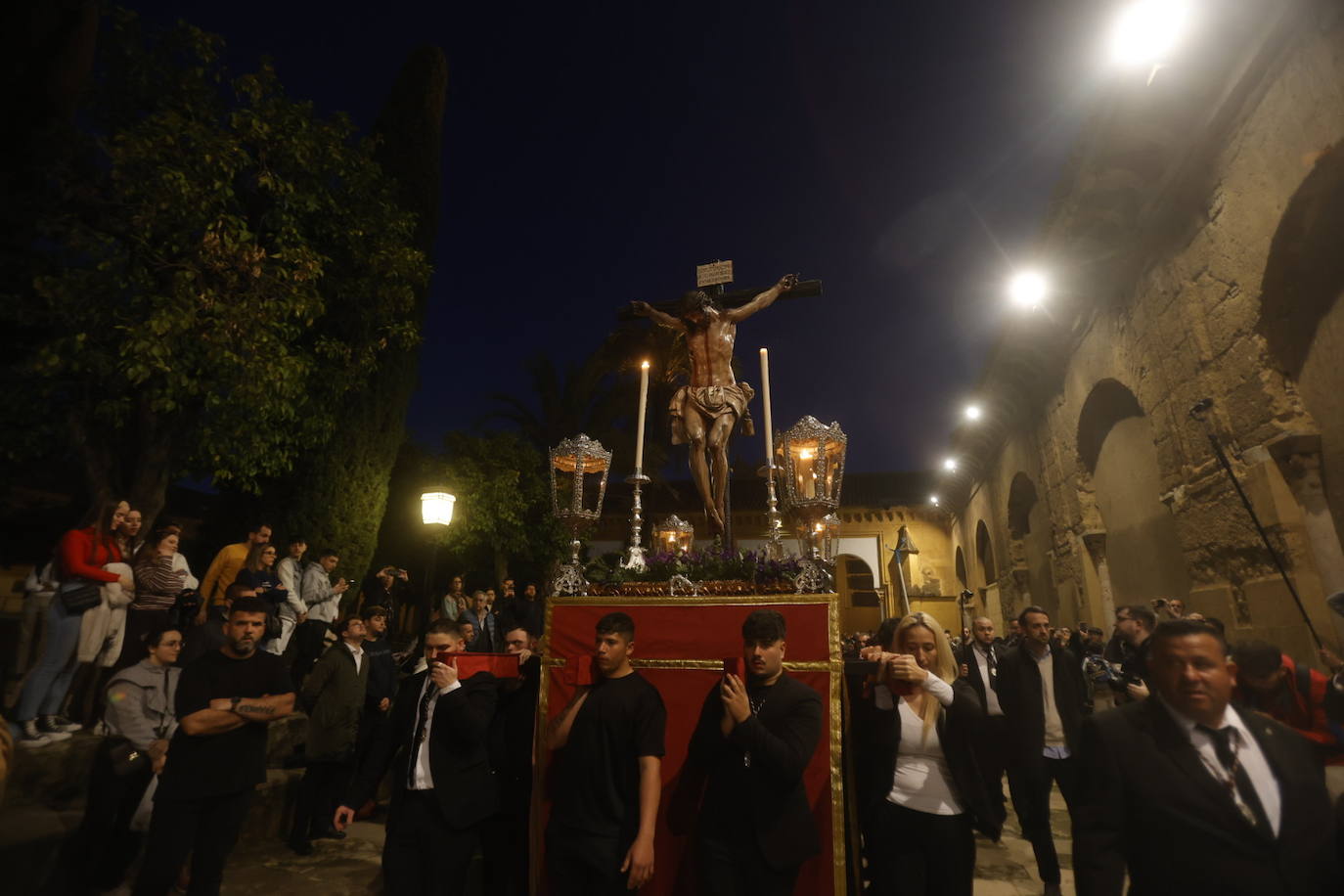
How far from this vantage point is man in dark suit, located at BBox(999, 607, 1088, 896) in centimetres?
448

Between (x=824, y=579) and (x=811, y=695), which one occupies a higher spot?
(x=824, y=579)

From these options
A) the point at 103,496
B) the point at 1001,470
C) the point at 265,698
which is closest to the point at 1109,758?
the point at 265,698

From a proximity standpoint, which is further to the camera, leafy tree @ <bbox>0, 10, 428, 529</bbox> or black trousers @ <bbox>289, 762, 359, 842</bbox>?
leafy tree @ <bbox>0, 10, 428, 529</bbox>

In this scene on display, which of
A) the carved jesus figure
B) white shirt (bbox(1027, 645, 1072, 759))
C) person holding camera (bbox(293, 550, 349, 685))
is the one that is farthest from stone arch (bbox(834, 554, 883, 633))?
the carved jesus figure

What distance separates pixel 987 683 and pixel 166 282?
1123cm

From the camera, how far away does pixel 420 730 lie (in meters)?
3.72

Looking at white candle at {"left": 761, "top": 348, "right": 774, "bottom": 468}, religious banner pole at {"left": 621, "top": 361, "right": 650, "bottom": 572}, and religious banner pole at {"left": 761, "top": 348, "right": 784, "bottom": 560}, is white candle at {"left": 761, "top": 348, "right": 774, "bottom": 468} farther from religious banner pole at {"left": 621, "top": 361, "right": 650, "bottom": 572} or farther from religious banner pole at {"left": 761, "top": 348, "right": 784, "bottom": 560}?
religious banner pole at {"left": 621, "top": 361, "right": 650, "bottom": 572}

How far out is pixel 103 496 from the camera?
8.41 meters

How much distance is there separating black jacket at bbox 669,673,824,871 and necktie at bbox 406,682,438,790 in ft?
5.51

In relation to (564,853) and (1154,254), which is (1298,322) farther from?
(564,853)

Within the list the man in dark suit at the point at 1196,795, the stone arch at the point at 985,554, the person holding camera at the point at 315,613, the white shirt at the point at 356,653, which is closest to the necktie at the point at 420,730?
the white shirt at the point at 356,653

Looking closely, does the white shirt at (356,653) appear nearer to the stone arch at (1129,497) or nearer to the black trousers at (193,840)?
the black trousers at (193,840)

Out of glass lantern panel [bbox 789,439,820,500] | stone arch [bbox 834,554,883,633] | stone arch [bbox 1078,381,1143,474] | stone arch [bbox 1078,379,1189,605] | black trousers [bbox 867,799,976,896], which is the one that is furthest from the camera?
stone arch [bbox 834,554,883,633]

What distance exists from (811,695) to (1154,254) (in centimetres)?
830
